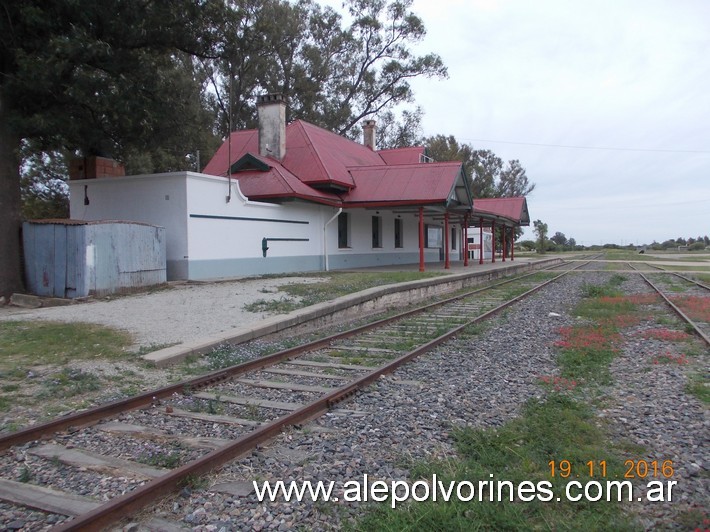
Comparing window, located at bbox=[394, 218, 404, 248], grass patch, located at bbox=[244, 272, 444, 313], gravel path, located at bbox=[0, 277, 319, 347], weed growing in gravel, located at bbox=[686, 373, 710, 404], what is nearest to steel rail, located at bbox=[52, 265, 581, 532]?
weed growing in gravel, located at bbox=[686, 373, 710, 404]

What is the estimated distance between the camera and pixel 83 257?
40.6 feet

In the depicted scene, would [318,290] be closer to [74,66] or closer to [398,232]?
[74,66]

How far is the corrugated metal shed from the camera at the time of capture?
1242 centimetres

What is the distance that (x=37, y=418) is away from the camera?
202 inches

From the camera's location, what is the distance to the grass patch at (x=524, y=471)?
3150mm

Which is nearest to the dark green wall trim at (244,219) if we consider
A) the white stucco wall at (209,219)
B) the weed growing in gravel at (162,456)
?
the white stucco wall at (209,219)

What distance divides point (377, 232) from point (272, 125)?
7.64 meters

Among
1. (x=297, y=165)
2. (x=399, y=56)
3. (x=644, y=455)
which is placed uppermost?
(x=399, y=56)

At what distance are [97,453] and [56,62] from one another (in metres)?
11.0

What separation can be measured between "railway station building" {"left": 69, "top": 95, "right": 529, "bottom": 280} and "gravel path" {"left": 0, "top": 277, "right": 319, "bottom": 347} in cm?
270

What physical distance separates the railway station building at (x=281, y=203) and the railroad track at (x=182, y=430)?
9.19 m

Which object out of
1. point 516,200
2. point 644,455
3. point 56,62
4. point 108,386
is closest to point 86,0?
point 56,62

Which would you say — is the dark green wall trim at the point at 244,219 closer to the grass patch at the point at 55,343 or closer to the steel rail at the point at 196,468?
the grass patch at the point at 55,343

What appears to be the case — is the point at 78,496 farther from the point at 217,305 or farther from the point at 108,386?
the point at 217,305
